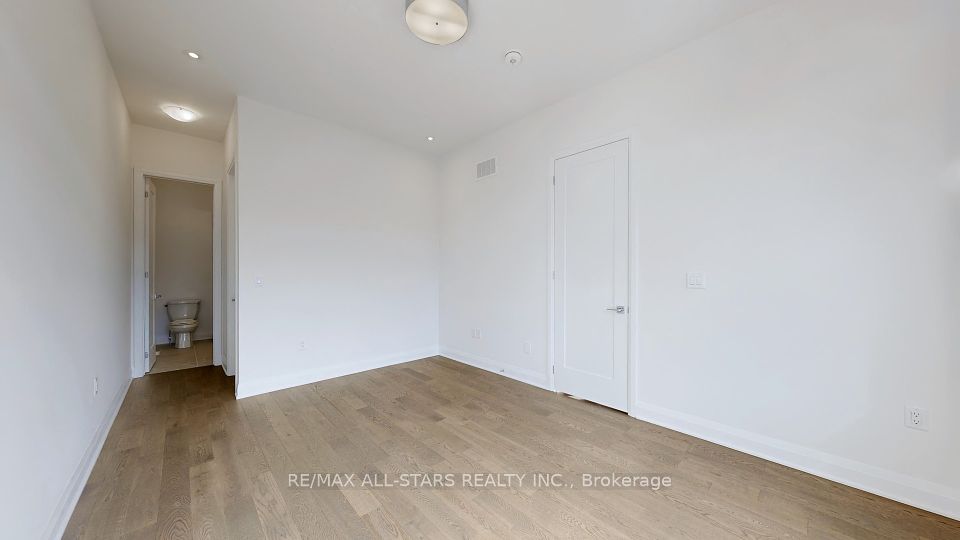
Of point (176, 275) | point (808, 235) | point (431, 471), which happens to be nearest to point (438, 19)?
point (808, 235)

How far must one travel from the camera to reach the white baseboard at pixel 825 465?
174 cm

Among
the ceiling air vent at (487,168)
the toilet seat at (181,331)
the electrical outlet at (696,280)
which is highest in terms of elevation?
the ceiling air vent at (487,168)

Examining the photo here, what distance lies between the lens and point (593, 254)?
3158 millimetres

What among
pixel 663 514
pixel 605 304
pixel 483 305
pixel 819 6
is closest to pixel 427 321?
pixel 483 305

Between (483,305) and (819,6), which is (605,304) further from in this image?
(819,6)

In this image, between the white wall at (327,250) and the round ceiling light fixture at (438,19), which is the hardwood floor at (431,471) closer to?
the white wall at (327,250)

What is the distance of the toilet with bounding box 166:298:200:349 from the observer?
516cm

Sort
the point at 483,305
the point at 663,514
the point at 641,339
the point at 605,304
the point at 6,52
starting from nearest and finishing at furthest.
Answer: the point at 6,52 → the point at 663,514 → the point at 641,339 → the point at 605,304 → the point at 483,305

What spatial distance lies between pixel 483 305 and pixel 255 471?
8.82ft

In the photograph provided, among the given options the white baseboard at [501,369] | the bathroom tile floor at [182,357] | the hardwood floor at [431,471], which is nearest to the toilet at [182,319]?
the bathroom tile floor at [182,357]

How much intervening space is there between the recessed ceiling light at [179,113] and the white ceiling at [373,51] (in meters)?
0.09

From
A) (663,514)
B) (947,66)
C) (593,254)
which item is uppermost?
(947,66)

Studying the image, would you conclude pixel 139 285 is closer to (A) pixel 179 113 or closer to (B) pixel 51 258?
(A) pixel 179 113

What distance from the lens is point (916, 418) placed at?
1.80 m
